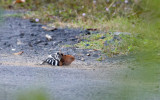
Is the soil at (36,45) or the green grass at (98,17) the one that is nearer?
the soil at (36,45)

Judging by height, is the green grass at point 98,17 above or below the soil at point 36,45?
above

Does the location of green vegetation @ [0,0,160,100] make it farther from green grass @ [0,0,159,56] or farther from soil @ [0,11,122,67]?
soil @ [0,11,122,67]

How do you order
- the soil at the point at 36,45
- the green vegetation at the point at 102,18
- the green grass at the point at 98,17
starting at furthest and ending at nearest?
1. the green grass at the point at 98,17
2. the green vegetation at the point at 102,18
3. the soil at the point at 36,45

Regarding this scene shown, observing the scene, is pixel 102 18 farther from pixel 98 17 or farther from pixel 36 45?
pixel 36 45

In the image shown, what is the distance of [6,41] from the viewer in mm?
5285

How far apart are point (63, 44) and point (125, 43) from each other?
1065 mm

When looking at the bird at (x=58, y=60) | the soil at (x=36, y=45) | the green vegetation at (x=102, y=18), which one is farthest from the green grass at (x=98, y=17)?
the bird at (x=58, y=60)

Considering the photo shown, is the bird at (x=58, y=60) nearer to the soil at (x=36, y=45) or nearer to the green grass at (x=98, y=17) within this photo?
the soil at (x=36, y=45)

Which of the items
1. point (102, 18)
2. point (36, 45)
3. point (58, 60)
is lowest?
point (58, 60)

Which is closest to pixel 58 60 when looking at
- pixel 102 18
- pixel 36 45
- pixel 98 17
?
pixel 36 45

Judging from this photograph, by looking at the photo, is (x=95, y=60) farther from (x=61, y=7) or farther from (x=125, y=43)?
(x=61, y=7)

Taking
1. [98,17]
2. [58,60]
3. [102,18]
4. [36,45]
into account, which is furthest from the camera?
[98,17]

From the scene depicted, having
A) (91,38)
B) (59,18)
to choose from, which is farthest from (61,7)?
(91,38)

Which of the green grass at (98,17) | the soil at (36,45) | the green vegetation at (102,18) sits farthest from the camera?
the green grass at (98,17)
